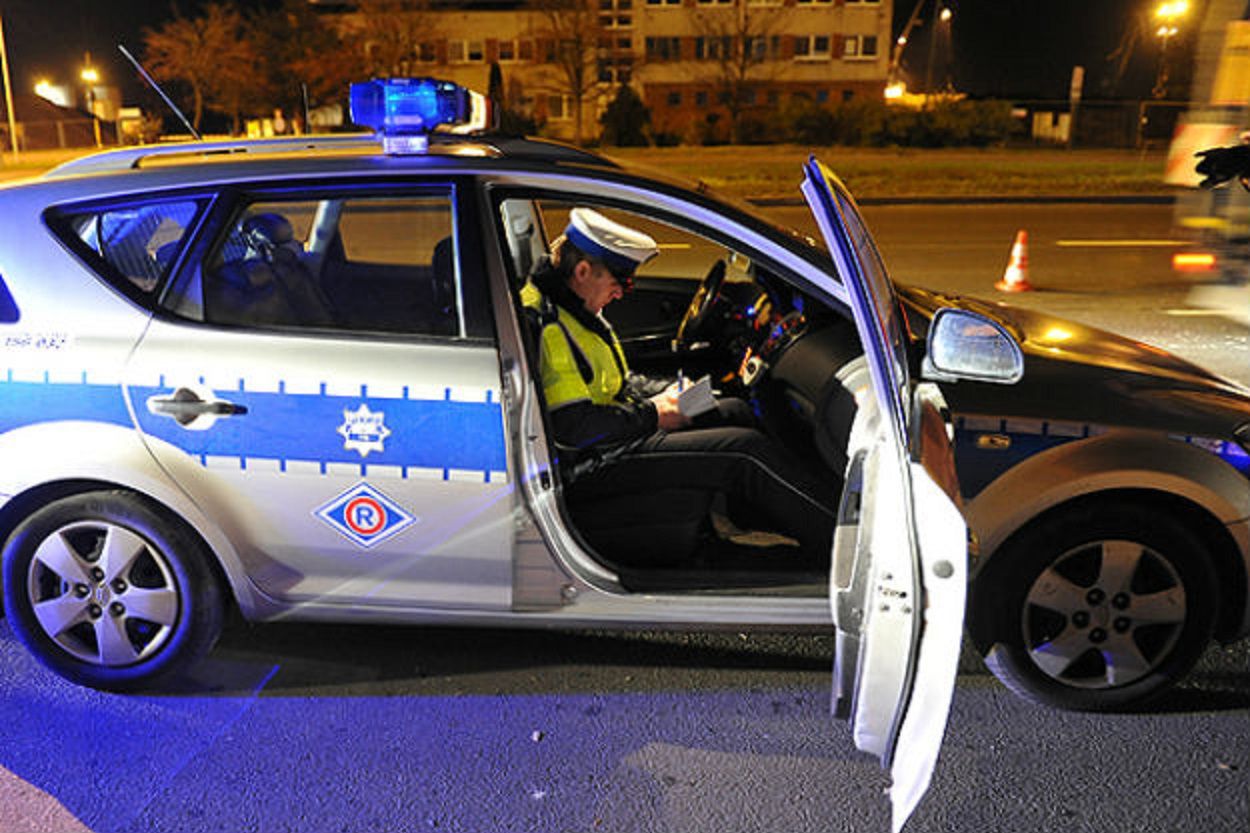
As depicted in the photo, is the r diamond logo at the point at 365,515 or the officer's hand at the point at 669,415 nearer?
the r diamond logo at the point at 365,515

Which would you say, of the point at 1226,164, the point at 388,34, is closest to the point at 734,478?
the point at 1226,164

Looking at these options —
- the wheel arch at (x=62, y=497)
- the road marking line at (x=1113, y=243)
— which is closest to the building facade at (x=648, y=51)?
the road marking line at (x=1113, y=243)

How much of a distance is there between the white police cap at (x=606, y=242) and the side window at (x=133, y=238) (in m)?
1.08

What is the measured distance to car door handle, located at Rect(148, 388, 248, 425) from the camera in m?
3.00

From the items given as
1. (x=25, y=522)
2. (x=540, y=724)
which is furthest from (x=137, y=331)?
(x=540, y=724)

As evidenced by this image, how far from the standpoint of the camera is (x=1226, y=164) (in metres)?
6.46

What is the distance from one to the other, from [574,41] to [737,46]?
627 centimetres

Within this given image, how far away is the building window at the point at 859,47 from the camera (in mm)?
48594

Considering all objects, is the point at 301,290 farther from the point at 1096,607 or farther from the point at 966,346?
the point at 1096,607

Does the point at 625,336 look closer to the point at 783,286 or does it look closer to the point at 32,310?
the point at 783,286

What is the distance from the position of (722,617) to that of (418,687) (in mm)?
977

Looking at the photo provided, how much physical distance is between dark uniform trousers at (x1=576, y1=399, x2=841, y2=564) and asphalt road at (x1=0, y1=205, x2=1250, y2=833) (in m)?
0.51

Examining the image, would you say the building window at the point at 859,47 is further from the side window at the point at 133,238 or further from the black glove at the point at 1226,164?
the side window at the point at 133,238

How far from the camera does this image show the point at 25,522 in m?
3.15
